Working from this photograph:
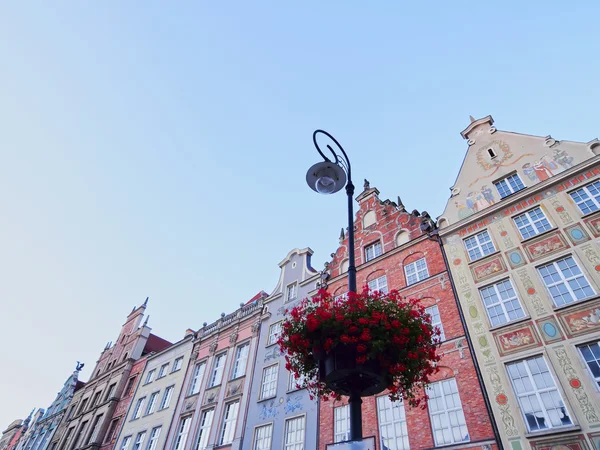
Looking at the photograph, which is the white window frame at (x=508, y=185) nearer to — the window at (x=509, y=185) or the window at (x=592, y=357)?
the window at (x=509, y=185)

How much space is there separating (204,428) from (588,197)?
20232mm

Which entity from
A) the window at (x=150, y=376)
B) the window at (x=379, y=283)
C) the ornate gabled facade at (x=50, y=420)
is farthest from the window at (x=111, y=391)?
the window at (x=379, y=283)

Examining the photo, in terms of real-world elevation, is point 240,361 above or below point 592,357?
above

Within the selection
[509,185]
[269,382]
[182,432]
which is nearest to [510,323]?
[509,185]

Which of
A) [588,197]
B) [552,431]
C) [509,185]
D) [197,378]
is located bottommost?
[552,431]

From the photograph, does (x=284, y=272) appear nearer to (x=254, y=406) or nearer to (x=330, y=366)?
(x=254, y=406)

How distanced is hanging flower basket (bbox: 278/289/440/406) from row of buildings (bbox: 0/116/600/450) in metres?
1.44

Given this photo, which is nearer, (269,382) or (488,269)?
(488,269)

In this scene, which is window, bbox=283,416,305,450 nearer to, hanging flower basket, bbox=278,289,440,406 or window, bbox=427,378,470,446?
window, bbox=427,378,470,446

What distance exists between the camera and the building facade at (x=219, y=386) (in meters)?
19.5

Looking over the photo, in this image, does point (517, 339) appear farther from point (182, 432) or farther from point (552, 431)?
point (182, 432)

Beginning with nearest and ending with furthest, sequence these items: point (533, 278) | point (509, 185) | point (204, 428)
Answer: point (533, 278)
point (509, 185)
point (204, 428)

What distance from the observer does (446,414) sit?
12172mm

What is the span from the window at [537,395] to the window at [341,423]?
20.0ft
